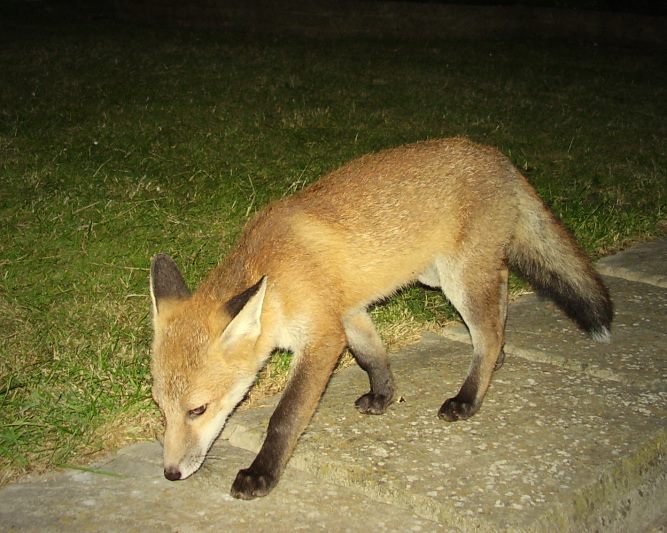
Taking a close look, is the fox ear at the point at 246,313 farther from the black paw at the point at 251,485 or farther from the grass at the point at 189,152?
the grass at the point at 189,152

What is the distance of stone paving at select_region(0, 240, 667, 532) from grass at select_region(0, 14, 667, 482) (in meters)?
0.38

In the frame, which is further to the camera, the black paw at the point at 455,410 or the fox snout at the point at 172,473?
the black paw at the point at 455,410

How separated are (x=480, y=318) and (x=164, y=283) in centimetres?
154

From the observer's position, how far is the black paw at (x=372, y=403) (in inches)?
149

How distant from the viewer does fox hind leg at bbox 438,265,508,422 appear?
12.9 feet

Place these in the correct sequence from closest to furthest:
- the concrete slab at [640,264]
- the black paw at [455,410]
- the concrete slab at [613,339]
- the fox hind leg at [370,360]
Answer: the black paw at [455,410] → the fox hind leg at [370,360] → the concrete slab at [613,339] → the concrete slab at [640,264]

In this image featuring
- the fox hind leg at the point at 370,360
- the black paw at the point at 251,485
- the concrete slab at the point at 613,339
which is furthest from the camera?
the concrete slab at the point at 613,339

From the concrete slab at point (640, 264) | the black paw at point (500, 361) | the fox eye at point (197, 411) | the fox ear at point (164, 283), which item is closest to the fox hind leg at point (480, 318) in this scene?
the black paw at point (500, 361)

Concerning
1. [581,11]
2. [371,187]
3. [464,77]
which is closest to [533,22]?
[581,11]

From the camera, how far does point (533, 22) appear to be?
17.3m

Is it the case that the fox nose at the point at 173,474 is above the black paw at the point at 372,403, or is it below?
above

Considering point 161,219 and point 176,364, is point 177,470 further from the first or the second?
point 161,219

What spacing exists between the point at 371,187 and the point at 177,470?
167 cm

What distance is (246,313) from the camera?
10.9ft
